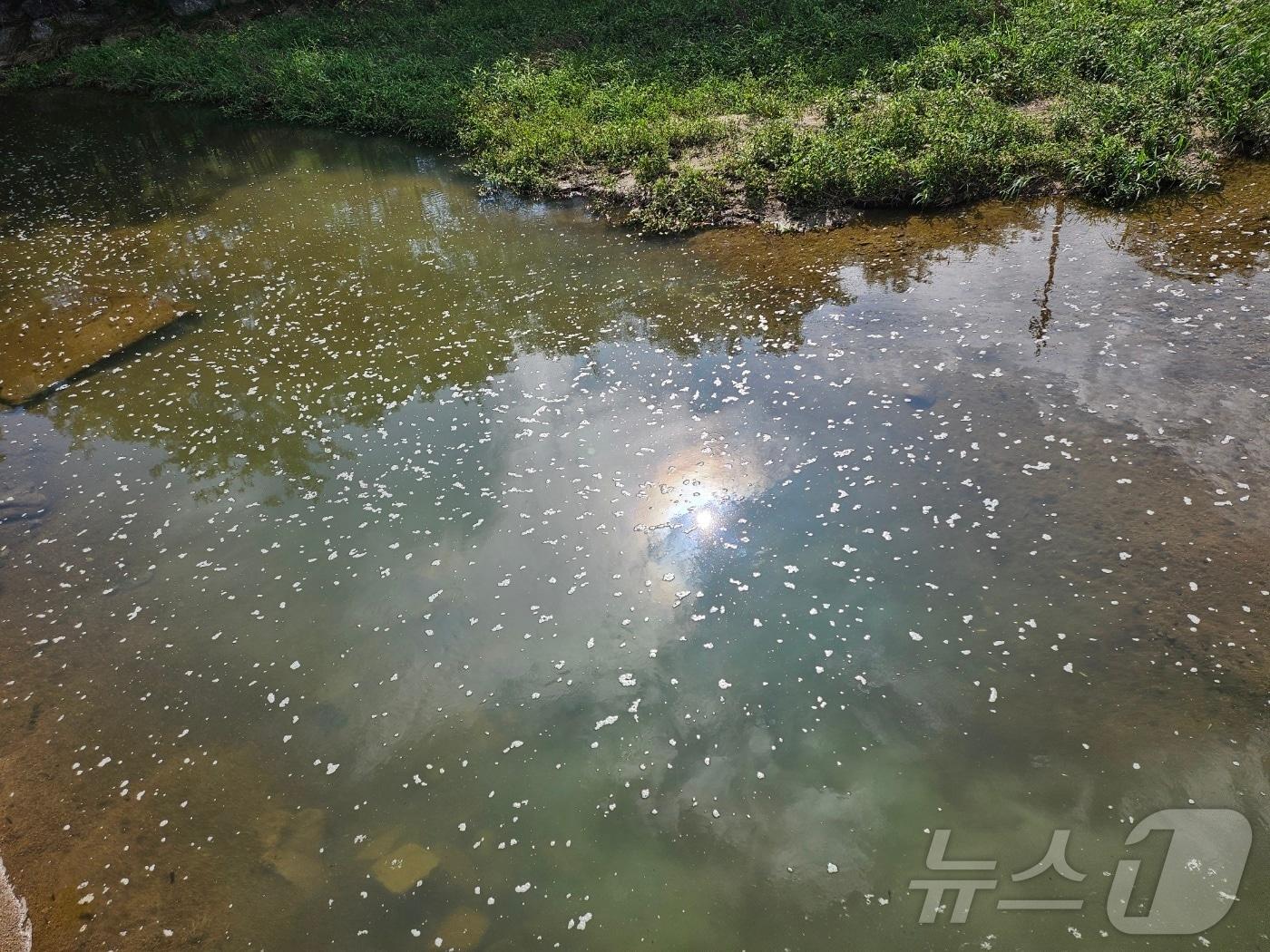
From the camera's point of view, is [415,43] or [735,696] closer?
[735,696]

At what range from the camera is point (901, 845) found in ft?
13.9

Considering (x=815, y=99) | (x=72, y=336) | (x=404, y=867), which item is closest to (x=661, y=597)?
(x=404, y=867)

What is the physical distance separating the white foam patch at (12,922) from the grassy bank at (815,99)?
369 inches

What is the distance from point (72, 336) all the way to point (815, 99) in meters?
10.9

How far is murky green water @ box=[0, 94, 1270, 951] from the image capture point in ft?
14.1

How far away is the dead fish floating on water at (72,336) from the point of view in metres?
9.12

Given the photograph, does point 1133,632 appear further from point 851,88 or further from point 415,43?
point 415,43

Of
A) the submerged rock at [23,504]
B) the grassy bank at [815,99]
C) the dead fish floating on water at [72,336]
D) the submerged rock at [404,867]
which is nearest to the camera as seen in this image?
the submerged rock at [404,867]

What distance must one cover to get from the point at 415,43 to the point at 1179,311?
56.7 ft

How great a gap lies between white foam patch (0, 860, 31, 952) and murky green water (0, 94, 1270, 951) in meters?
0.06

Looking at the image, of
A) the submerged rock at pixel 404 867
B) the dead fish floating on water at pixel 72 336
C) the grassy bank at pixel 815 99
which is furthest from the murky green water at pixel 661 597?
the grassy bank at pixel 815 99

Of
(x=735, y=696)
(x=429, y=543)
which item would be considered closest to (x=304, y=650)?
(x=429, y=543)

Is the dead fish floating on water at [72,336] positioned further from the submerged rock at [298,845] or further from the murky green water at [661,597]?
the submerged rock at [298,845]

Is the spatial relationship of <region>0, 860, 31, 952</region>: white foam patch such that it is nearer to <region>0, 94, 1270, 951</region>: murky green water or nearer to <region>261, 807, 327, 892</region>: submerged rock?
<region>0, 94, 1270, 951</region>: murky green water
